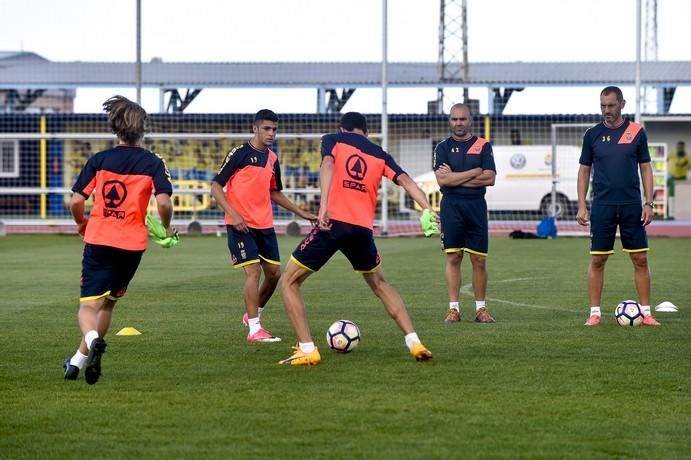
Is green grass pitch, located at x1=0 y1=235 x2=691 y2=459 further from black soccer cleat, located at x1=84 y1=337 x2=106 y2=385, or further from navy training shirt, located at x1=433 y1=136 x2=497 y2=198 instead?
navy training shirt, located at x1=433 y1=136 x2=497 y2=198

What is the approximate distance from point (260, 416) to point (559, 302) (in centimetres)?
739

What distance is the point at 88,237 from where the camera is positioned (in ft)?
27.0

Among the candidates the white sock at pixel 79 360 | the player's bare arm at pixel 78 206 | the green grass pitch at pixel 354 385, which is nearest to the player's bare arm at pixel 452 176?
the green grass pitch at pixel 354 385

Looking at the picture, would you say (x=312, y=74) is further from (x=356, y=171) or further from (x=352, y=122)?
(x=356, y=171)

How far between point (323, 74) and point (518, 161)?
11.9 m

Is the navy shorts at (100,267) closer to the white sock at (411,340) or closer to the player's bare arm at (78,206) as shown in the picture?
the player's bare arm at (78,206)

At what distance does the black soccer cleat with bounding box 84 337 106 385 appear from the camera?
25.6ft

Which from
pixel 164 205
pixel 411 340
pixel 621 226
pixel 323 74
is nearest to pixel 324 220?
pixel 411 340

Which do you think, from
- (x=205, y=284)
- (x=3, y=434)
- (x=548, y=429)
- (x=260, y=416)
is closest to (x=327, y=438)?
(x=260, y=416)

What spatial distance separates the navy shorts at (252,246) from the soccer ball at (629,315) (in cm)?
312

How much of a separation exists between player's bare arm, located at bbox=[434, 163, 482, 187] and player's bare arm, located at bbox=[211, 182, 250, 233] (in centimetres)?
218

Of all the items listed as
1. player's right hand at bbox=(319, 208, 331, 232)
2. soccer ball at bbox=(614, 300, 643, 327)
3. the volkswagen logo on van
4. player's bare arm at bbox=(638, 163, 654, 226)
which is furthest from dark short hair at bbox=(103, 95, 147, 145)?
the volkswagen logo on van

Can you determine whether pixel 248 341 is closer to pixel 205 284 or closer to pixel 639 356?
pixel 639 356

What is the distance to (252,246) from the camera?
35.7 feet
